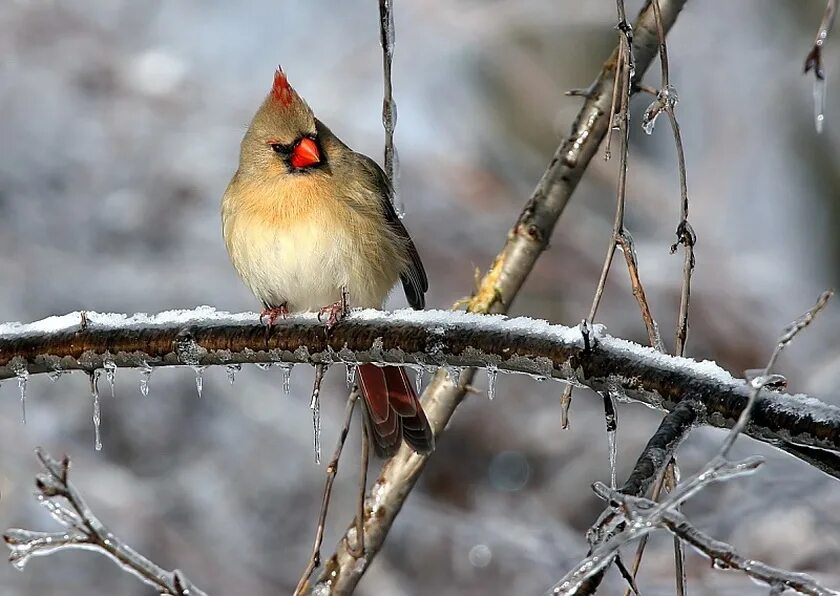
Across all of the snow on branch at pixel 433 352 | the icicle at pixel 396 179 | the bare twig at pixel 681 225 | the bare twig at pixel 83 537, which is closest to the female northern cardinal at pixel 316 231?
the icicle at pixel 396 179

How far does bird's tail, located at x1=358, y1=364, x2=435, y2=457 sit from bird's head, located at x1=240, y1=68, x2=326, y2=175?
682mm

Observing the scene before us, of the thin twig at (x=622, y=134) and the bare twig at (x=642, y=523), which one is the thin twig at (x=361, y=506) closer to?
the thin twig at (x=622, y=134)

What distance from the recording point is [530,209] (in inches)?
116

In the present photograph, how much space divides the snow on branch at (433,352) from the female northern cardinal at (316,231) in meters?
0.72

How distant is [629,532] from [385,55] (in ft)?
3.84

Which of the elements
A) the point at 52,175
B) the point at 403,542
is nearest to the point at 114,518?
the point at 403,542

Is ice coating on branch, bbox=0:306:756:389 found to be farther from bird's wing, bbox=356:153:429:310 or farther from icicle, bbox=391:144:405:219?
bird's wing, bbox=356:153:429:310

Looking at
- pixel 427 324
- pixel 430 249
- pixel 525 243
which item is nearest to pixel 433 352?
pixel 427 324

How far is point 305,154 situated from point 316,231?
26 cm

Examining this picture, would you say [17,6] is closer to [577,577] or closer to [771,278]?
[771,278]

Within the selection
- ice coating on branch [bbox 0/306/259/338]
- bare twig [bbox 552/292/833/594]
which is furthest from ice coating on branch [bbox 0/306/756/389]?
bare twig [bbox 552/292/833/594]

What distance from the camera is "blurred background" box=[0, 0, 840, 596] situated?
5.52 metres

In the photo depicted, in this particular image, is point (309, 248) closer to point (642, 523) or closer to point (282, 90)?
point (282, 90)

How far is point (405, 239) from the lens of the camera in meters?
3.30
